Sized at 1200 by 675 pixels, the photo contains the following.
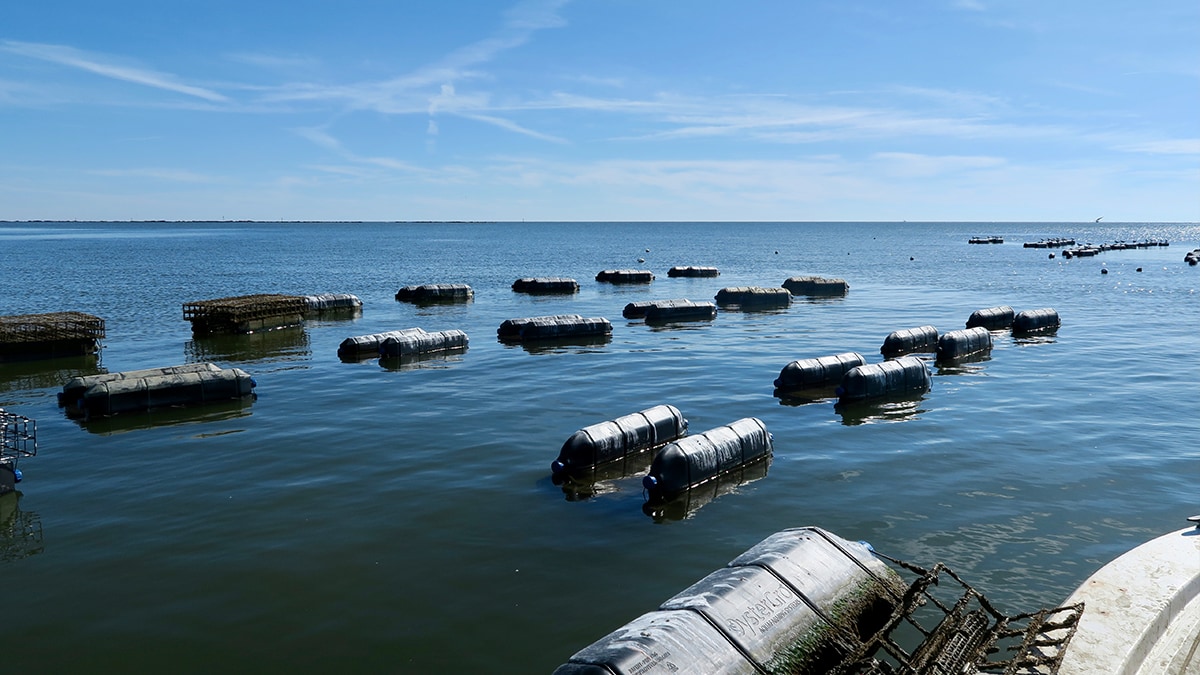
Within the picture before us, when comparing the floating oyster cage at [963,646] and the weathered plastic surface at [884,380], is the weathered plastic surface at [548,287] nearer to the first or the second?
the weathered plastic surface at [884,380]

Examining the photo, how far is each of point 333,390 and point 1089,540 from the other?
34.6 metres

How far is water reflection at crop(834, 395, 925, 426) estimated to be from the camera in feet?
119

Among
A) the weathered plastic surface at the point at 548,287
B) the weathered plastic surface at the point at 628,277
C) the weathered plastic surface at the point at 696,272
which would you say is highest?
the weathered plastic surface at the point at 696,272

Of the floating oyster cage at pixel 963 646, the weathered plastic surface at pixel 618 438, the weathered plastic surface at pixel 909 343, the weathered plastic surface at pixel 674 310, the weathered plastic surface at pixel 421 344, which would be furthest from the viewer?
the weathered plastic surface at pixel 674 310

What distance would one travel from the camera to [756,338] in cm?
6012

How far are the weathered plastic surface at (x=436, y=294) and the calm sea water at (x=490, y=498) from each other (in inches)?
1284

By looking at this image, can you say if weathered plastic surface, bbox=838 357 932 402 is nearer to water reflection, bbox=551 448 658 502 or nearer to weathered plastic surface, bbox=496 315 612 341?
water reflection, bbox=551 448 658 502

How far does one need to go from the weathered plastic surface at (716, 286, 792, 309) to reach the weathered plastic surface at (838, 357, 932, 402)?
1559 inches

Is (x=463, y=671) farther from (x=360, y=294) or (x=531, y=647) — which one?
(x=360, y=294)

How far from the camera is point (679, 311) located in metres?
71.1

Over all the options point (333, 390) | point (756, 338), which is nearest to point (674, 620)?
point (333, 390)

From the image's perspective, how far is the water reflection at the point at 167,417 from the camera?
3525 cm

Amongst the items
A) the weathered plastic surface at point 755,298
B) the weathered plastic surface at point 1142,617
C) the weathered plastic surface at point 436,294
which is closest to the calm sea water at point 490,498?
the weathered plastic surface at point 1142,617

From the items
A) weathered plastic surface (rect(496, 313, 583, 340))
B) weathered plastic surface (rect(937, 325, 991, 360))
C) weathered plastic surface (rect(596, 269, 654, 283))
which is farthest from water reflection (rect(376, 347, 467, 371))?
weathered plastic surface (rect(596, 269, 654, 283))
